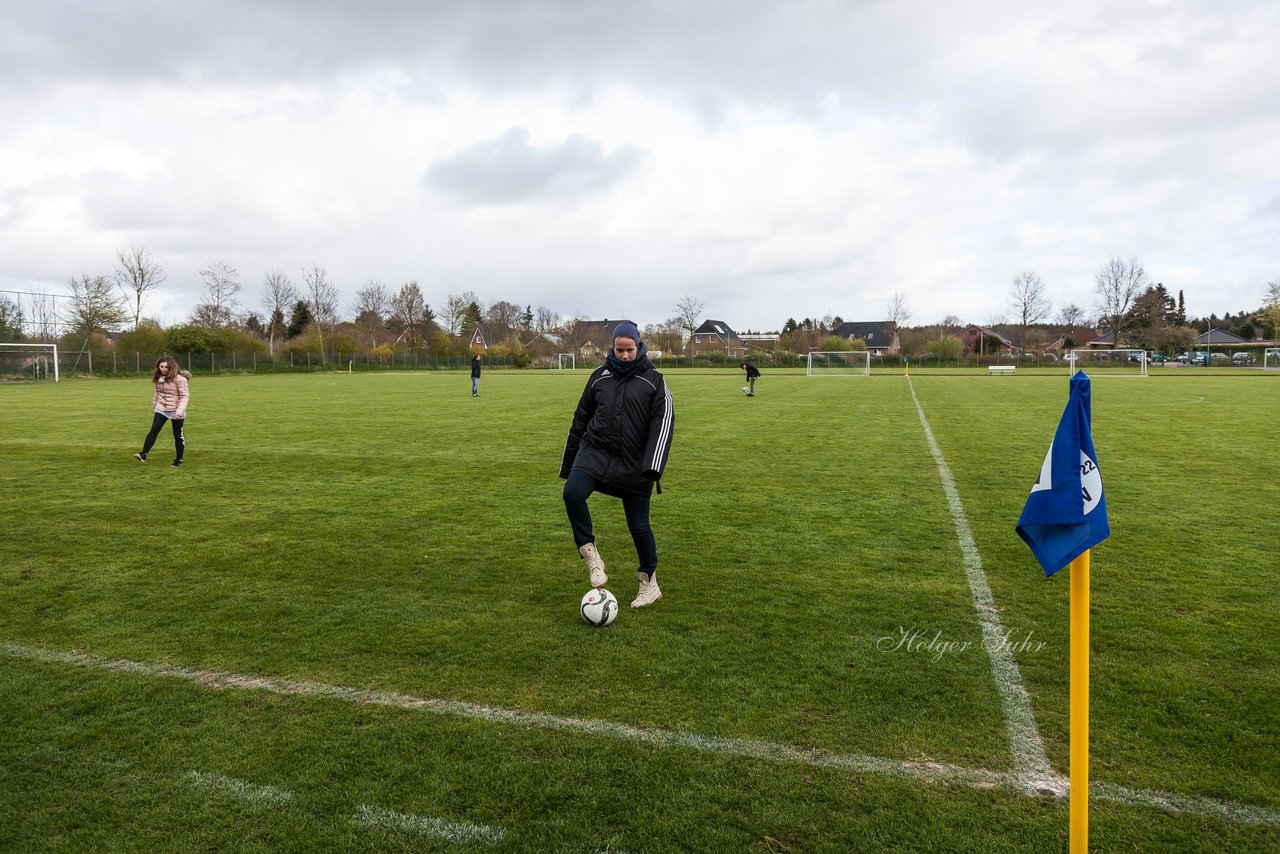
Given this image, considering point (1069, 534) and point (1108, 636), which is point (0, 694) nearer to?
point (1069, 534)

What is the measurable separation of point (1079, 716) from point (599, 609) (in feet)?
10.1

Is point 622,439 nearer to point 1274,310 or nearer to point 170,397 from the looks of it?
point 170,397

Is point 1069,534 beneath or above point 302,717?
above

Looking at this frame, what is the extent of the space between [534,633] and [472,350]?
269 ft

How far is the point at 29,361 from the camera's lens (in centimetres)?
4531

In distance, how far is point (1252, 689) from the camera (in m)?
4.18

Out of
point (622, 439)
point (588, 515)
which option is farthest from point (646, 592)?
point (622, 439)

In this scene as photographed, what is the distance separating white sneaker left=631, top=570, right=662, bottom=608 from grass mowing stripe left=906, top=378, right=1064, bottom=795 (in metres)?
2.23

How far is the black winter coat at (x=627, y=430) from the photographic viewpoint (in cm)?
546

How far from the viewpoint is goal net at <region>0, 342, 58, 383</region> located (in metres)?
43.3

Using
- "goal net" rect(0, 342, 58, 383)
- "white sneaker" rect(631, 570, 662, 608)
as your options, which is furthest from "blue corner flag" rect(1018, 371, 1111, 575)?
"goal net" rect(0, 342, 58, 383)

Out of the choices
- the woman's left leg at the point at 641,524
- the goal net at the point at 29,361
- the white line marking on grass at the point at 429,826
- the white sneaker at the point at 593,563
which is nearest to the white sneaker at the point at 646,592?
the woman's left leg at the point at 641,524

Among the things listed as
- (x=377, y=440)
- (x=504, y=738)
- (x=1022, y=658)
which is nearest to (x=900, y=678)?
(x=1022, y=658)

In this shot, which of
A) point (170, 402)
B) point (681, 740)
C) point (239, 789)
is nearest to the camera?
point (239, 789)
